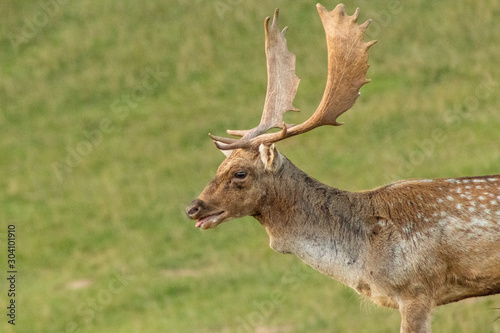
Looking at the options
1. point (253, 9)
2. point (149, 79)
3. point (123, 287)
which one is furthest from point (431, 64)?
point (123, 287)

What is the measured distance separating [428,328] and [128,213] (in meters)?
15.9

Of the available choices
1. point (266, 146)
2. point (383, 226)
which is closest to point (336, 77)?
point (266, 146)

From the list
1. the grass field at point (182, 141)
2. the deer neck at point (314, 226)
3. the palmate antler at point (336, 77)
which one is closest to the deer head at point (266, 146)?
the palmate antler at point (336, 77)

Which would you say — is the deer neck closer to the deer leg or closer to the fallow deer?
the fallow deer

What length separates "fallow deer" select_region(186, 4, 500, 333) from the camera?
26.0ft

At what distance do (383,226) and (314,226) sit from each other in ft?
1.85

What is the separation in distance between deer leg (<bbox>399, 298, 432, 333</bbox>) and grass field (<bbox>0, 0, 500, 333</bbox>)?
4.66 meters

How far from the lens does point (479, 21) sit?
28.2 m

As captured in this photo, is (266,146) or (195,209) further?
A: (266,146)

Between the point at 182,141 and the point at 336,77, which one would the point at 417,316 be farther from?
the point at 182,141

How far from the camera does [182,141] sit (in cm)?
2627

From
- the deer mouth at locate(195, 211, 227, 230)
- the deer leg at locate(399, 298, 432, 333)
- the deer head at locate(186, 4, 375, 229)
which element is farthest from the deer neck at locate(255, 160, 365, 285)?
the deer leg at locate(399, 298, 432, 333)

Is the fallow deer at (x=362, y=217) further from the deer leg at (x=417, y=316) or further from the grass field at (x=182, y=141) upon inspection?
the grass field at (x=182, y=141)

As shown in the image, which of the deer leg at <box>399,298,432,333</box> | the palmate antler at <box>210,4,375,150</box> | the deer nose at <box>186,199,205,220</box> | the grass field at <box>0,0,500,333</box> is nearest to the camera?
the deer leg at <box>399,298,432,333</box>
